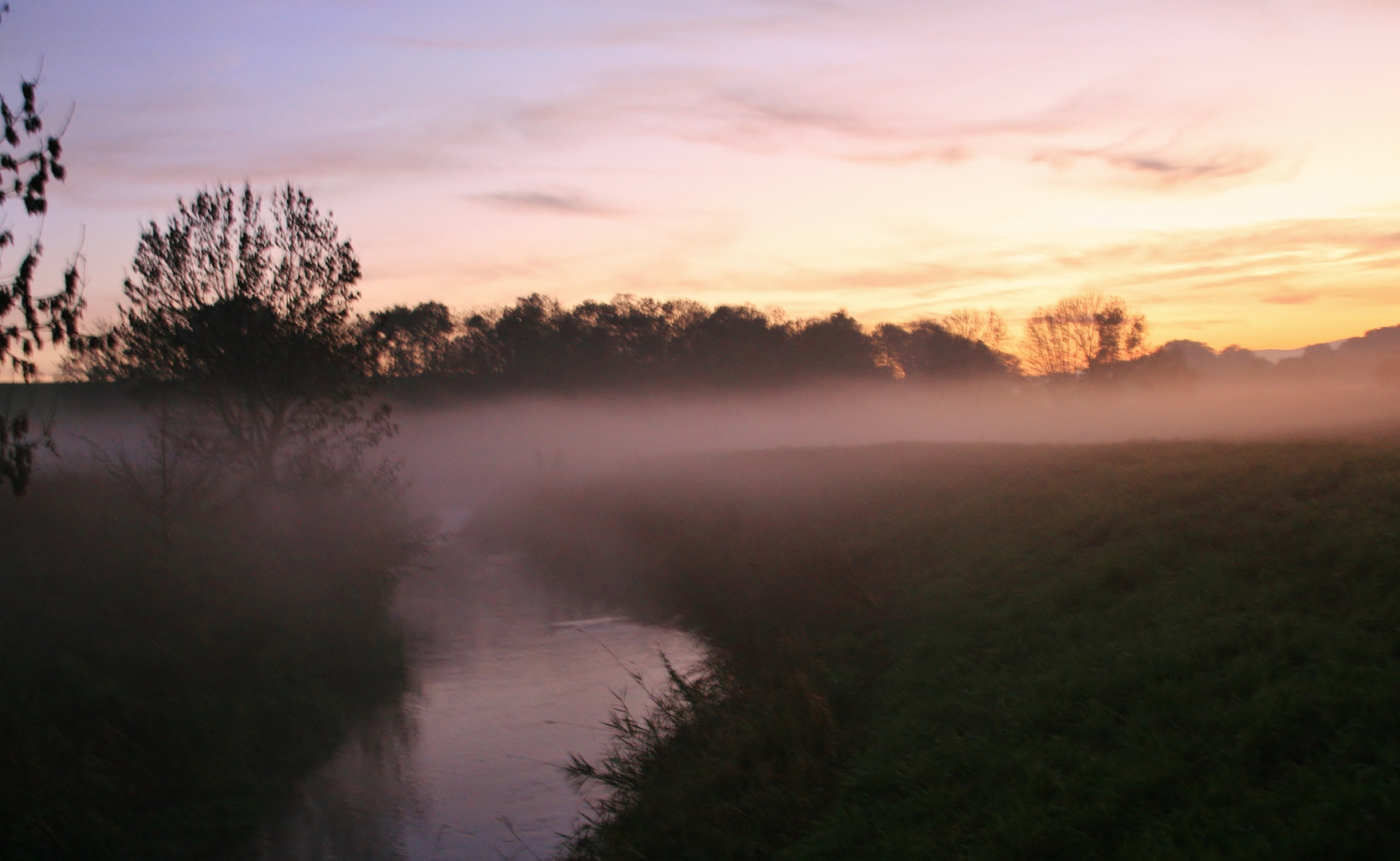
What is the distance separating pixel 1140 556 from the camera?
1173 cm

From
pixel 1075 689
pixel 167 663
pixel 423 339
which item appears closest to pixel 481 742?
pixel 167 663

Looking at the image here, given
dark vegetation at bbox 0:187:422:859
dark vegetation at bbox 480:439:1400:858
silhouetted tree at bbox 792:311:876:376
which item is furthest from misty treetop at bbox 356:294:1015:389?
dark vegetation at bbox 480:439:1400:858

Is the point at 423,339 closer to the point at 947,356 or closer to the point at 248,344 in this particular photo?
the point at 947,356

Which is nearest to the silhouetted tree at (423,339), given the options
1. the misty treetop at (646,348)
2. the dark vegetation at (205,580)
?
the misty treetop at (646,348)

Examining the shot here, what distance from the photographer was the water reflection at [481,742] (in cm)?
Result: 1050

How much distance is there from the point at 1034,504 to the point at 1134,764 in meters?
10.6

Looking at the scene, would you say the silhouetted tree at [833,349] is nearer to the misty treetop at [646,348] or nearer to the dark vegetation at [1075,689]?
the misty treetop at [646,348]

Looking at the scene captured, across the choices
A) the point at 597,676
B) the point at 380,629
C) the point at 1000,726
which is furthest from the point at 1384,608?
A: the point at 380,629

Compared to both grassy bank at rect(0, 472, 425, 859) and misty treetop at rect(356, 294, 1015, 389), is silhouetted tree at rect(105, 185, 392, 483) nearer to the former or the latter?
grassy bank at rect(0, 472, 425, 859)

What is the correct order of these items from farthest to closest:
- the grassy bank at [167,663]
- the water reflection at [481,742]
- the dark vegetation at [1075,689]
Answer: the water reflection at [481,742] → the grassy bank at [167,663] → the dark vegetation at [1075,689]

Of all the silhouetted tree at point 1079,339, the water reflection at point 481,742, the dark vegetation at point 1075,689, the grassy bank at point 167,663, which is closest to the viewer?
the dark vegetation at point 1075,689

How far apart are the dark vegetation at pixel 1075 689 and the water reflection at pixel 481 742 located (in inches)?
38.6

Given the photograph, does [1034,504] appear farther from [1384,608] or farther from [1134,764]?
[1134,764]

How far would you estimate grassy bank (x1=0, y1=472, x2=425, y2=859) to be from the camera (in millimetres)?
9539
